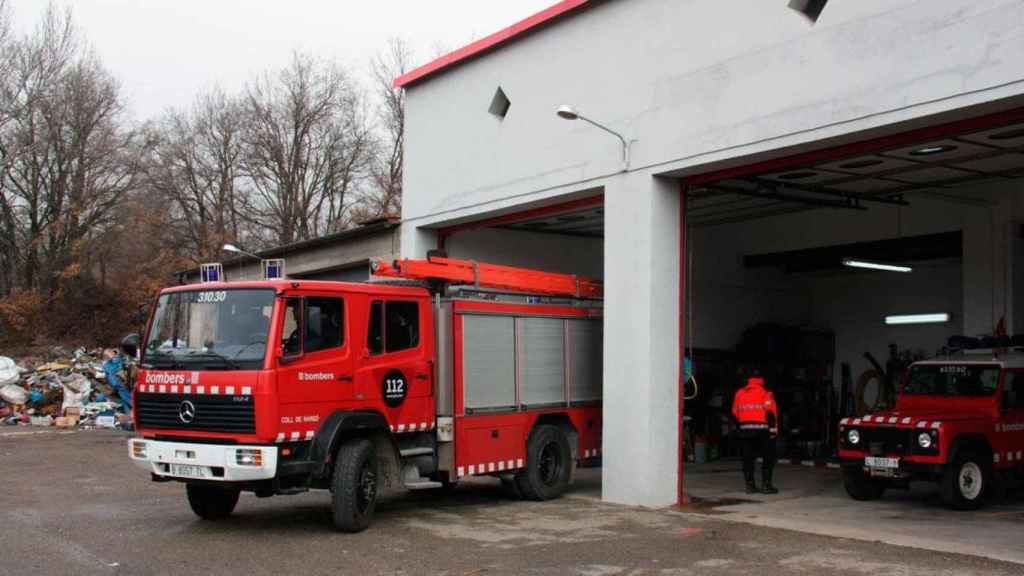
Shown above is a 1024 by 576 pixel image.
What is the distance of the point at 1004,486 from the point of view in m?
13.0

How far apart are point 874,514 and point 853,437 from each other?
1.18 meters

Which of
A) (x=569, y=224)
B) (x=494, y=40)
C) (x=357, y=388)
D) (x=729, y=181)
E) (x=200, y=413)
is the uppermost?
(x=494, y=40)

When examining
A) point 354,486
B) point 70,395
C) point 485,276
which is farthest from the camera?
point 70,395

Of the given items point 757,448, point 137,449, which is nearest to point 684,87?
point 757,448

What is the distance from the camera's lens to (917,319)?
20.0 meters

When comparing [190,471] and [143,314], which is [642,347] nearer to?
[190,471]

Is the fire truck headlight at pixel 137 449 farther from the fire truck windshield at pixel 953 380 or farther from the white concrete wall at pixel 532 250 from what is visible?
the fire truck windshield at pixel 953 380

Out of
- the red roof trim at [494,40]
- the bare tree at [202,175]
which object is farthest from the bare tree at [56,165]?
the red roof trim at [494,40]

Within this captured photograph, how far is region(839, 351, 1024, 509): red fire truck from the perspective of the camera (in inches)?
475

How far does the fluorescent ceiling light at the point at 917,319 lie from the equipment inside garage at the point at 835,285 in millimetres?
29

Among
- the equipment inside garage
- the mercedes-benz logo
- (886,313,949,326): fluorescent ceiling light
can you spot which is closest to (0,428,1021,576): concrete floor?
the mercedes-benz logo

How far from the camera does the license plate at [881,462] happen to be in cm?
1227

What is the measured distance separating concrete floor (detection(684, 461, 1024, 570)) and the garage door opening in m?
0.23

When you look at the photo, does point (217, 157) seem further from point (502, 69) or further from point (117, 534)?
point (117, 534)
